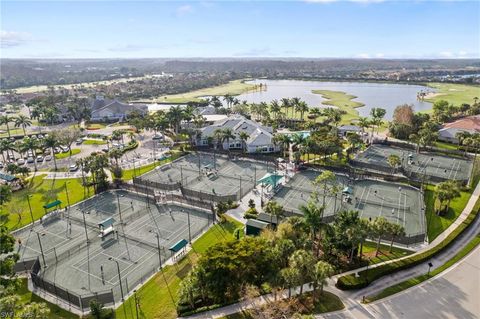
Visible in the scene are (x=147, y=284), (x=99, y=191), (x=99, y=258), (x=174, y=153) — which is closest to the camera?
(x=147, y=284)

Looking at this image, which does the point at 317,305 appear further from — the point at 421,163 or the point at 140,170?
the point at 421,163

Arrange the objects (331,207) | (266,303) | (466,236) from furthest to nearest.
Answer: (331,207)
(466,236)
(266,303)

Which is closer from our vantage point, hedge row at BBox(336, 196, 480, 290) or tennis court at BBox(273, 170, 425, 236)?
hedge row at BBox(336, 196, 480, 290)

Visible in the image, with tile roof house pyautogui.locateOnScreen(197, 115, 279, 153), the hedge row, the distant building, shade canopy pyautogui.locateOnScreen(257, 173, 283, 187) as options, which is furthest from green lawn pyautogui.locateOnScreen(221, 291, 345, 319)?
the distant building

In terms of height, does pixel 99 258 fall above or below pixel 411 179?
below

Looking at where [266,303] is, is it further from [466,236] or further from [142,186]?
[142,186]

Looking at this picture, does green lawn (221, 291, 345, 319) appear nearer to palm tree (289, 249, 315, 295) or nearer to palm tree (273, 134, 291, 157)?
palm tree (289, 249, 315, 295)

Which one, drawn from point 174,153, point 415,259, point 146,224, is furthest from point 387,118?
point 146,224
